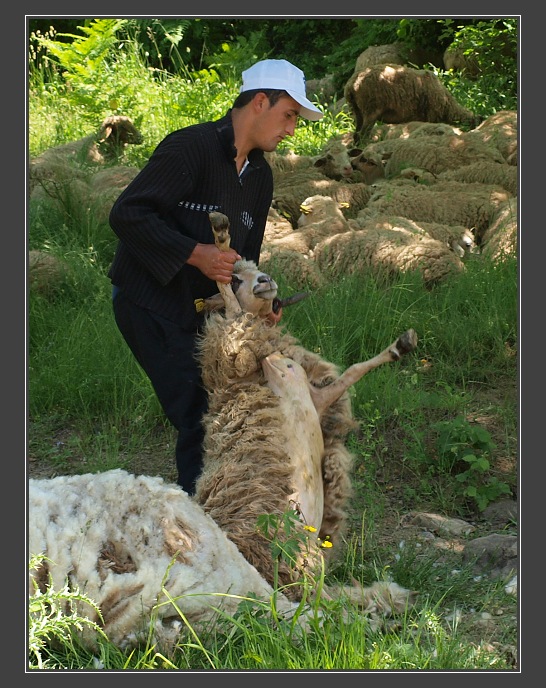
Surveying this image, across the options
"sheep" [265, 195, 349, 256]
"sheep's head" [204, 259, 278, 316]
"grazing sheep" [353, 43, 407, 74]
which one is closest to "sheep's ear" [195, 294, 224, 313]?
"sheep's head" [204, 259, 278, 316]

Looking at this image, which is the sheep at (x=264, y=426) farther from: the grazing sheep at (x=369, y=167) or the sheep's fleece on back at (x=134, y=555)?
the grazing sheep at (x=369, y=167)

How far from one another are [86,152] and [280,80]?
655 centimetres

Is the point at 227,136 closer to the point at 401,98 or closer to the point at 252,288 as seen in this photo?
the point at 252,288

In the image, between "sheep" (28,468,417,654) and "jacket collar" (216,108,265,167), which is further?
"jacket collar" (216,108,265,167)

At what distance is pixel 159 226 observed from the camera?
3627 millimetres

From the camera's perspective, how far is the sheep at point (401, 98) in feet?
36.4

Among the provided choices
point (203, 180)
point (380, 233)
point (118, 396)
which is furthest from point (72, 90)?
point (203, 180)

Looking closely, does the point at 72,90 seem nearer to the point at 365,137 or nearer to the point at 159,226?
the point at 365,137

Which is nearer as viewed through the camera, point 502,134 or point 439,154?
point 439,154

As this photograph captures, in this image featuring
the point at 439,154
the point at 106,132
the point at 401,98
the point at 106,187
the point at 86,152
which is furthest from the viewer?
the point at 401,98

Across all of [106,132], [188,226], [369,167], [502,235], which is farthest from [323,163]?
[188,226]

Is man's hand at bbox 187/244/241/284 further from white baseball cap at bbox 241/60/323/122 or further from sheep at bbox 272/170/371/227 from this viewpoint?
sheep at bbox 272/170/371/227

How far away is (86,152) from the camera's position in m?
9.81

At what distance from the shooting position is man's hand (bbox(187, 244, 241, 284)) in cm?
358
